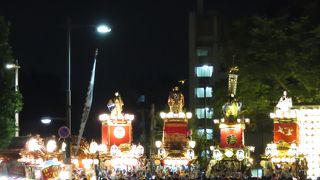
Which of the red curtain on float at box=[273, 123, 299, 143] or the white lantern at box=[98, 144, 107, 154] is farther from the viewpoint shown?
the white lantern at box=[98, 144, 107, 154]

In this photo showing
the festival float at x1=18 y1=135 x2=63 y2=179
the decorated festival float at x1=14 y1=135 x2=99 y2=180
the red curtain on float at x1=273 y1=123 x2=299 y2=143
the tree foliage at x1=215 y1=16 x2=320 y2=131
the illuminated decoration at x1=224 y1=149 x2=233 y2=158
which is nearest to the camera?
the festival float at x1=18 y1=135 x2=63 y2=179

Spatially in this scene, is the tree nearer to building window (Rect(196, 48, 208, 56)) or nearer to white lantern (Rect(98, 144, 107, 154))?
white lantern (Rect(98, 144, 107, 154))

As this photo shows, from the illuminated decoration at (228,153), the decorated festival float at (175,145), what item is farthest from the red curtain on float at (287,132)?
the decorated festival float at (175,145)

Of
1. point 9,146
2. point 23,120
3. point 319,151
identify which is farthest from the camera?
point 23,120

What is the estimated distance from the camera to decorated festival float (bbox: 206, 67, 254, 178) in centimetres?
3591

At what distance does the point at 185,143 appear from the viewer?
38250 millimetres

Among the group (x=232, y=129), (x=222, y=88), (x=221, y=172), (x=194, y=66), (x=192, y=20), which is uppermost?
(x=192, y=20)

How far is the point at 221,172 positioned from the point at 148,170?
5.21 m

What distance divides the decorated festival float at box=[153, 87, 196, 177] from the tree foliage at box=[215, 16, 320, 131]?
12.6 feet

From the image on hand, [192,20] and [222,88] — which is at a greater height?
[192,20]

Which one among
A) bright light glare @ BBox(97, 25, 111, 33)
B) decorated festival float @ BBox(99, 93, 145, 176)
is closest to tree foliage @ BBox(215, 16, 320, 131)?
decorated festival float @ BBox(99, 93, 145, 176)

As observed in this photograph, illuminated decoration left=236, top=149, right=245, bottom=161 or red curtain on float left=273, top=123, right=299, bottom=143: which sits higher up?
red curtain on float left=273, top=123, right=299, bottom=143

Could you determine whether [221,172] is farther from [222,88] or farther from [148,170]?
[222,88]

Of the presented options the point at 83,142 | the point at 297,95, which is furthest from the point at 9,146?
the point at 297,95
